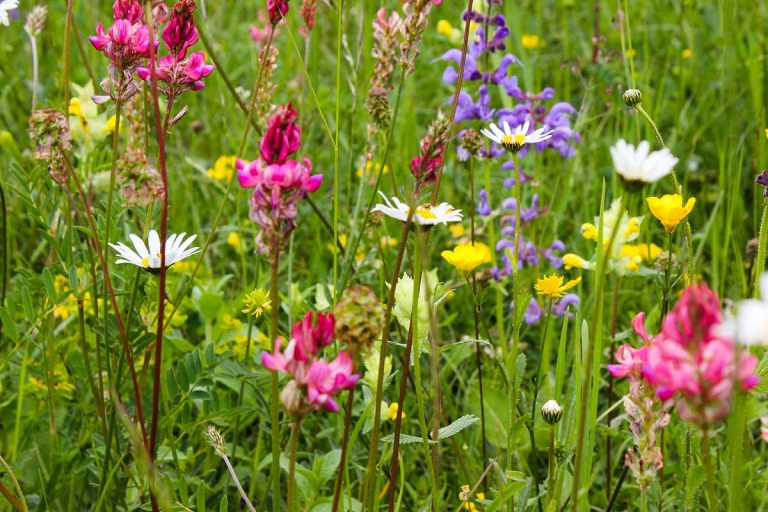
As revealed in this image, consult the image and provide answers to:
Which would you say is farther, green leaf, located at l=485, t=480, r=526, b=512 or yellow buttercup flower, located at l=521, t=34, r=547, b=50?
yellow buttercup flower, located at l=521, t=34, r=547, b=50

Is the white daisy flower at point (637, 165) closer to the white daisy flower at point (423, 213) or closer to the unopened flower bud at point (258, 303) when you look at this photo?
the white daisy flower at point (423, 213)

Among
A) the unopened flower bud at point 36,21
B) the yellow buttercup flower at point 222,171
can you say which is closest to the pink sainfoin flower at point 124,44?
the unopened flower bud at point 36,21

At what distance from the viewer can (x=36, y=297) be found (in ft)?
7.43

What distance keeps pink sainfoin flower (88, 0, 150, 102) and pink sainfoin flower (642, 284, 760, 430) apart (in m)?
0.93

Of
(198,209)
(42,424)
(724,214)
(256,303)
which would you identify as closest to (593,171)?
(724,214)

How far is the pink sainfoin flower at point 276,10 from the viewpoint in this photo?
147cm

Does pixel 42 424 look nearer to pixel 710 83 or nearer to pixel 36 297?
pixel 36 297

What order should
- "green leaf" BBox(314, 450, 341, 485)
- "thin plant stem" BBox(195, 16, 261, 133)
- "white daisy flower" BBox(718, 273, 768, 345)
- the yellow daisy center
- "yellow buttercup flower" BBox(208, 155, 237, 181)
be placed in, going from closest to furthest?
"white daisy flower" BBox(718, 273, 768, 345) → the yellow daisy center → "green leaf" BBox(314, 450, 341, 485) → "thin plant stem" BBox(195, 16, 261, 133) → "yellow buttercup flower" BBox(208, 155, 237, 181)

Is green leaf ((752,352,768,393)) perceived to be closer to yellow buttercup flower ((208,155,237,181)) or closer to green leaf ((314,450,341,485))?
green leaf ((314,450,341,485))

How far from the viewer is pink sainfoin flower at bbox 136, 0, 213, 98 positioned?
4.39ft

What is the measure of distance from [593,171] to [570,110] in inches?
18.8

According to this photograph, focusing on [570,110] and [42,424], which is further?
[570,110]

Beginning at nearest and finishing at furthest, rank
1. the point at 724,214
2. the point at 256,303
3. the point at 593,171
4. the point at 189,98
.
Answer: the point at 256,303, the point at 724,214, the point at 593,171, the point at 189,98

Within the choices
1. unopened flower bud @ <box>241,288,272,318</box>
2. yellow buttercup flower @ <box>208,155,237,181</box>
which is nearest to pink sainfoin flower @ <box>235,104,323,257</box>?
unopened flower bud @ <box>241,288,272,318</box>
